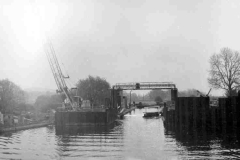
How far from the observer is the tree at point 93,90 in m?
87.9

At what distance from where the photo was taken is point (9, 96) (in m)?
64.2

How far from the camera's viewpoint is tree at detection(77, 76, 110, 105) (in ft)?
288

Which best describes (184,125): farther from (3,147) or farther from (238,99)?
(3,147)

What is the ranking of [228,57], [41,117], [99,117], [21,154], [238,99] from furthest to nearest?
[41,117] < [228,57] < [99,117] < [238,99] < [21,154]

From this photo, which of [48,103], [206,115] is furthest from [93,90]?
[206,115]

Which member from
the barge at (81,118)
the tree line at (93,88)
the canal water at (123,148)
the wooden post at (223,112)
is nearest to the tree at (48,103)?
the tree line at (93,88)

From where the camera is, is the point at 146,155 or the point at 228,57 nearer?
the point at 146,155

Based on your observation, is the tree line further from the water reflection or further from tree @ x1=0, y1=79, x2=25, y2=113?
the water reflection

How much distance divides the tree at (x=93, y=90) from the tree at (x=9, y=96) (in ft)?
61.8

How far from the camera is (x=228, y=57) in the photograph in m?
52.8

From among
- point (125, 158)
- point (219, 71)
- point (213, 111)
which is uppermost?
point (219, 71)

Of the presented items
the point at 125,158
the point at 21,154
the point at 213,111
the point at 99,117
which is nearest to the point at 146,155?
the point at 125,158

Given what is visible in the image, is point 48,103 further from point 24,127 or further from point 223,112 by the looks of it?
point 223,112

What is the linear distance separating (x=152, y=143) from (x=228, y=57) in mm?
28696
